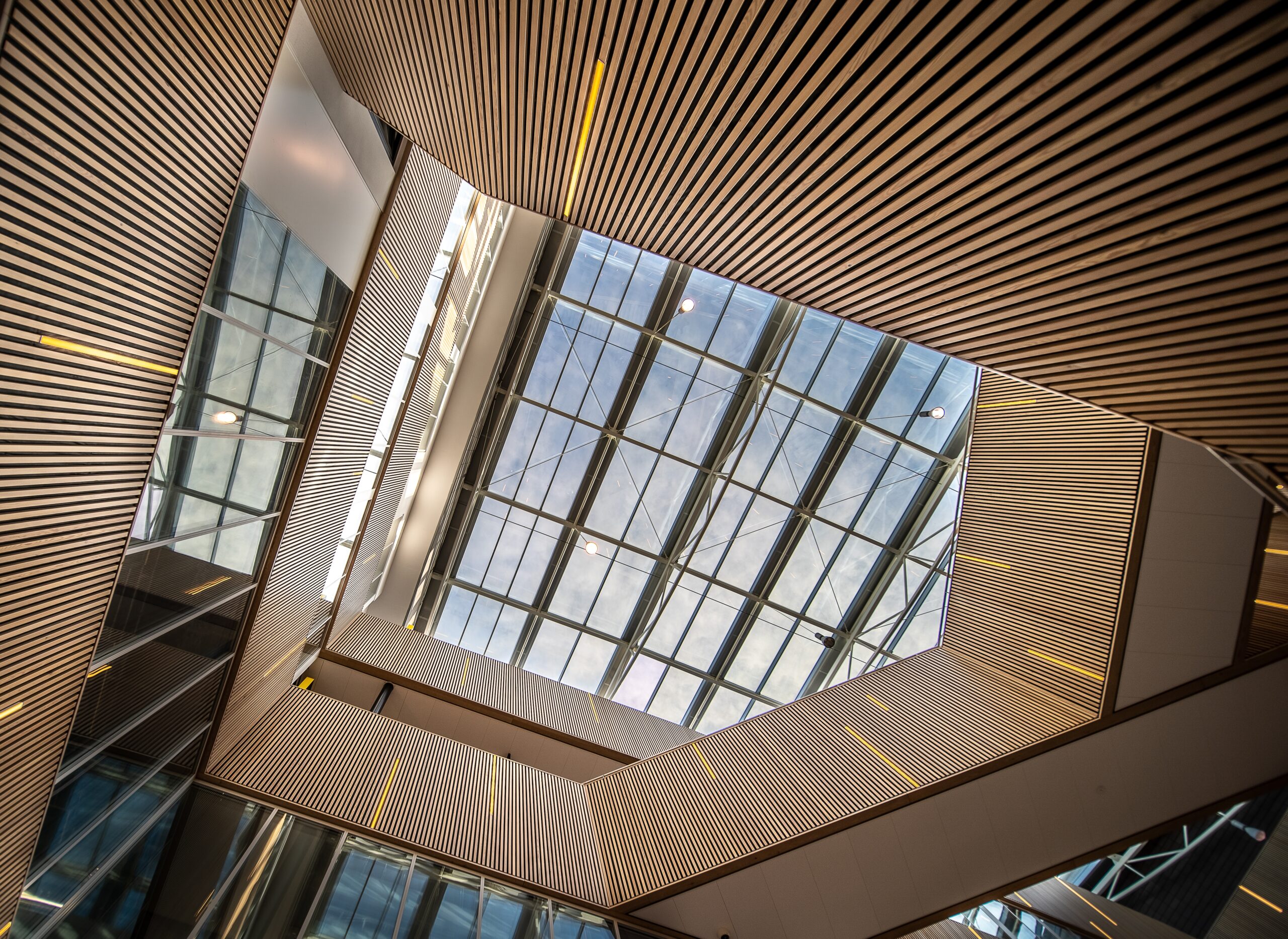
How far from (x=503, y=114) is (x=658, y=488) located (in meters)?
13.1

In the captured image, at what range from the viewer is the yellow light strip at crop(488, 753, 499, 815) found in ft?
35.6

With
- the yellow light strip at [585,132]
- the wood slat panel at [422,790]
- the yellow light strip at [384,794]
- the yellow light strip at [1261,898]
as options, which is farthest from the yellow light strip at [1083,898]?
the yellow light strip at [585,132]

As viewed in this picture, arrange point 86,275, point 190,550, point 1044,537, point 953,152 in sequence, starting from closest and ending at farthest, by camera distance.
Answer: point 86,275 → point 953,152 → point 190,550 → point 1044,537

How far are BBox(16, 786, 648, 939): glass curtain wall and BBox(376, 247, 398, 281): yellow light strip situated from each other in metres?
7.01

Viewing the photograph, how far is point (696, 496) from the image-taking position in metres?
18.5

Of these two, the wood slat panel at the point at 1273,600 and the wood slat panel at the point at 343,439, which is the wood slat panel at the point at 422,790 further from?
the wood slat panel at the point at 1273,600

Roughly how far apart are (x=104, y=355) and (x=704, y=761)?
1014 cm

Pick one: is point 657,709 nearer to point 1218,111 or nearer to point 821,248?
point 821,248

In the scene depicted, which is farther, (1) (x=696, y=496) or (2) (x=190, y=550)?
(1) (x=696, y=496)

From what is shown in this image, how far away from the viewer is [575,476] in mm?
18609

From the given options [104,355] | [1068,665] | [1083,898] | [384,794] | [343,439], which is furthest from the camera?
[1083,898]

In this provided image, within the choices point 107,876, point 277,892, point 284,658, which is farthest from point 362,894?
point 284,658

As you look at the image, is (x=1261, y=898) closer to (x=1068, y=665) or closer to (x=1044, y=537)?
(x=1068, y=665)

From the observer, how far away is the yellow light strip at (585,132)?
5.18m
